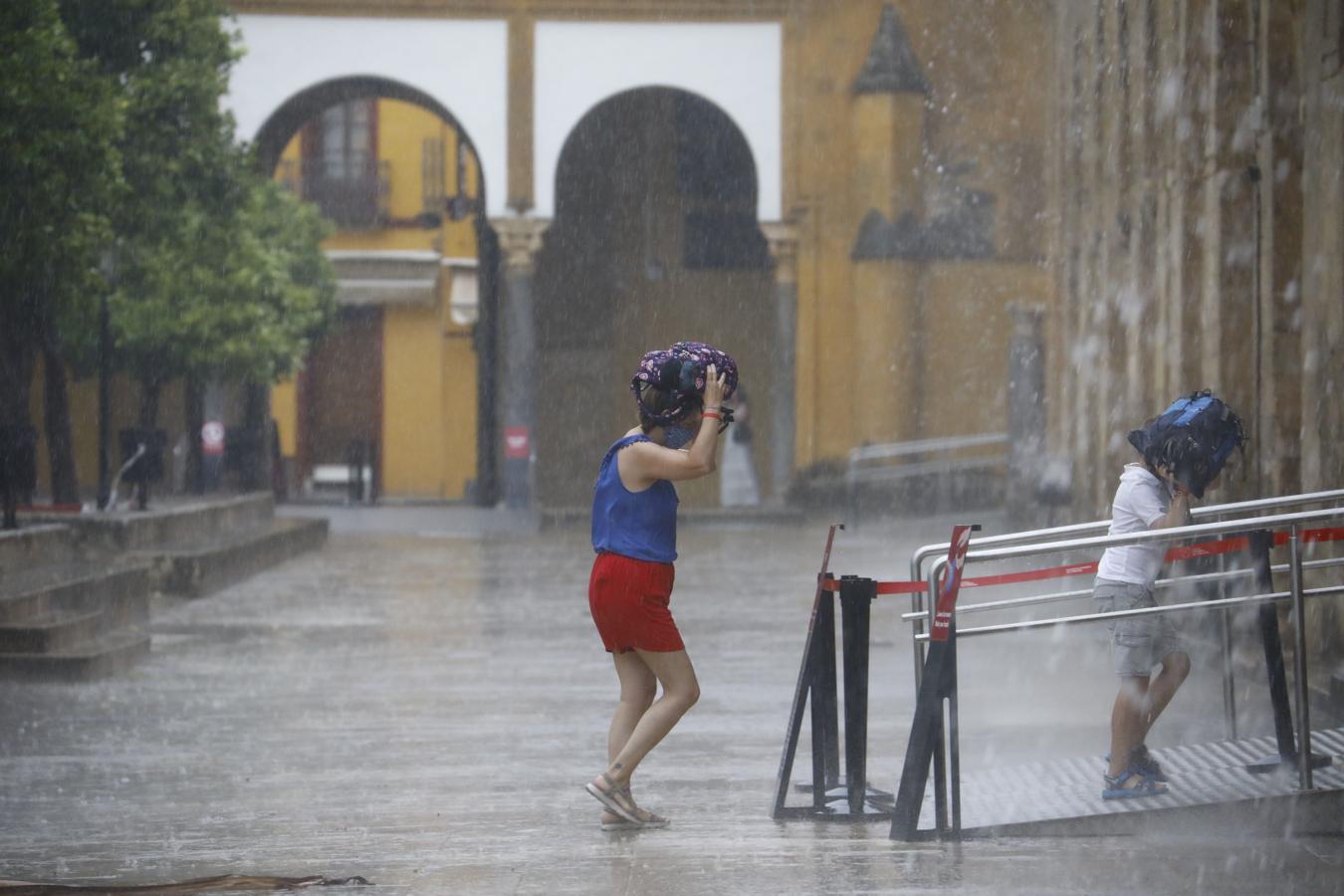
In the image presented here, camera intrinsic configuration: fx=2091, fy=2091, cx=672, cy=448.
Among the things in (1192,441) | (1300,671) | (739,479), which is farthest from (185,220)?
(1300,671)

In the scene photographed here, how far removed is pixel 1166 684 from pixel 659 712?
179cm

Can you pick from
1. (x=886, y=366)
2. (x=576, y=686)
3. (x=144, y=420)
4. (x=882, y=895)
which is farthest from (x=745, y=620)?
(x=886, y=366)

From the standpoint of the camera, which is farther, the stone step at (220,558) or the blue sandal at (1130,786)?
the stone step at (220,558)

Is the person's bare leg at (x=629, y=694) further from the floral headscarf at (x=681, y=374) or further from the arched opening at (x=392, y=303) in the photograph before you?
the arched opening at (x=392, y=303)

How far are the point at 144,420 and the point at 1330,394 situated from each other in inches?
711

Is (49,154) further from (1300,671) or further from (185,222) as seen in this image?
(1300,671)

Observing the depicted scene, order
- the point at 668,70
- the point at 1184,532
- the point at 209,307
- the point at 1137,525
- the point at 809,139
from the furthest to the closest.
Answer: the point at 809,139
the point at 668,70
the point at 209,307
the point at 1137,525
the point at 1184,532

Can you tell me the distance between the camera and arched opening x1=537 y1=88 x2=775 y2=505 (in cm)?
3688

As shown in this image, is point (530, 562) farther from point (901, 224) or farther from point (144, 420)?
point (901, 224)

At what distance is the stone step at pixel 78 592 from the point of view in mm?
12492

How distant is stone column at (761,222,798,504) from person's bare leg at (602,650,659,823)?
26187mm

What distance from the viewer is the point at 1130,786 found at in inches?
284

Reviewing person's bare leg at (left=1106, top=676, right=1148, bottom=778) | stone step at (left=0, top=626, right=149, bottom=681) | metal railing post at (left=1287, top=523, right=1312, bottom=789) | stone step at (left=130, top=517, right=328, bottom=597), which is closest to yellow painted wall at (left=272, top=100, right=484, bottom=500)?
stone step at (left=130, top=517, right=328, bottom=597)

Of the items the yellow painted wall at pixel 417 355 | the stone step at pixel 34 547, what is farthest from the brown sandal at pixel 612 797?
the yellow painted wall at pixel 417 355
